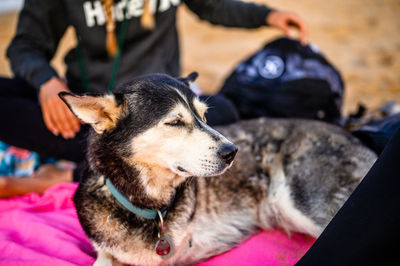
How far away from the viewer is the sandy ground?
20.6ft

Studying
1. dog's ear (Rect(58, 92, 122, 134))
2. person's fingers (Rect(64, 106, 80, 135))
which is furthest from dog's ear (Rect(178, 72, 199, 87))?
person's fingers (Rect(64, 106, 80, 135))

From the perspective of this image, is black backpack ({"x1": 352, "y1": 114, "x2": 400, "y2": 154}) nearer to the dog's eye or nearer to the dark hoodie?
the dark hoodie

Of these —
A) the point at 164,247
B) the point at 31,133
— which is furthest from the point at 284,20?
the point at 31,133

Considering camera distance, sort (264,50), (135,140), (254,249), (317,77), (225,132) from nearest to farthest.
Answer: (135,140)
(254,249)
(225,132)
(317,77)
(264,50)


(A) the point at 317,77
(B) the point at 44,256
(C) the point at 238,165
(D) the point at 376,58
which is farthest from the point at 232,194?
(D) the point at 376,58

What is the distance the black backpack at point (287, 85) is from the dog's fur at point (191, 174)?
771 millimetres

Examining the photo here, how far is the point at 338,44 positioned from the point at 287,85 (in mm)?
5677

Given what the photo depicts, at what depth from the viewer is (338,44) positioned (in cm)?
844

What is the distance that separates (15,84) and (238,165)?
234 cm

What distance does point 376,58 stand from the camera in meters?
7.28

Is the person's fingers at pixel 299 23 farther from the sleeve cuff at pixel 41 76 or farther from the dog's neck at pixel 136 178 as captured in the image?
the sleeve cuff at pixel 41 76

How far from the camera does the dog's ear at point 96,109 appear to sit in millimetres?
1913

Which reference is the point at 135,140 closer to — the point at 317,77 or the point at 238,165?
the point at 238,165

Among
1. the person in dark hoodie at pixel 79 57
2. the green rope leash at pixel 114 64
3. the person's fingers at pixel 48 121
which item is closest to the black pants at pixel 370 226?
the person in dark hoodie at pixel 79 57
